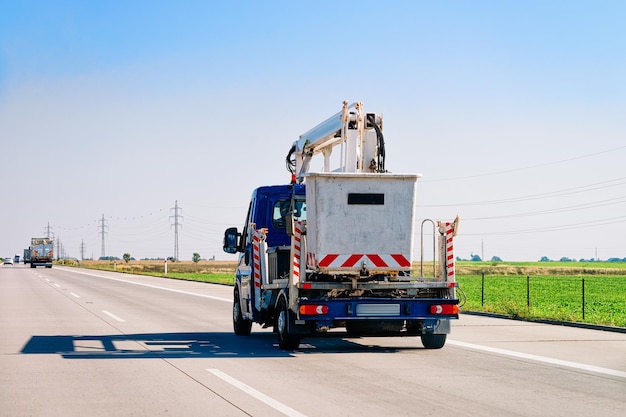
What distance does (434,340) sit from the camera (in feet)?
45.1

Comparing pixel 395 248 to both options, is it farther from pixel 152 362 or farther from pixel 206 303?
pixel 206 303

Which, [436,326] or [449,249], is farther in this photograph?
[449,249]

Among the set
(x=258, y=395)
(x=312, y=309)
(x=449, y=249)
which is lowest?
(x=258, y=395)

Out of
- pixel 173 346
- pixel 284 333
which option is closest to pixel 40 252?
pixel 173 346

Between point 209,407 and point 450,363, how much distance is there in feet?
15.3

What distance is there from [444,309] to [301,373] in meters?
3.18

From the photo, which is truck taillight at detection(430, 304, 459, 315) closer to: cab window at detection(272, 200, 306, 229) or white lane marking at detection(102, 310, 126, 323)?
cab window at detection(272, 200, 306, 229)

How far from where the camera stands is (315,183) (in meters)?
12.7

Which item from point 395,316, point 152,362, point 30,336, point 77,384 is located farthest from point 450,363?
point 30,336

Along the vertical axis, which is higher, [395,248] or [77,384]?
[395,248]

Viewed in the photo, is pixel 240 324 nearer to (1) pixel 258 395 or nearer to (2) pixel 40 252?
Result: (1) pixel 258 395

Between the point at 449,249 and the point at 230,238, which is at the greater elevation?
the point at 230,238

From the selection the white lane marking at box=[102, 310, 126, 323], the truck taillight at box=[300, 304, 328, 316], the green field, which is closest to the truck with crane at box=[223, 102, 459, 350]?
the truck taillight at box=[300, 304, 328, 316]

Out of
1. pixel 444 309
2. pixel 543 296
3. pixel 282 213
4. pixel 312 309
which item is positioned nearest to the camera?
pixel 312 309
